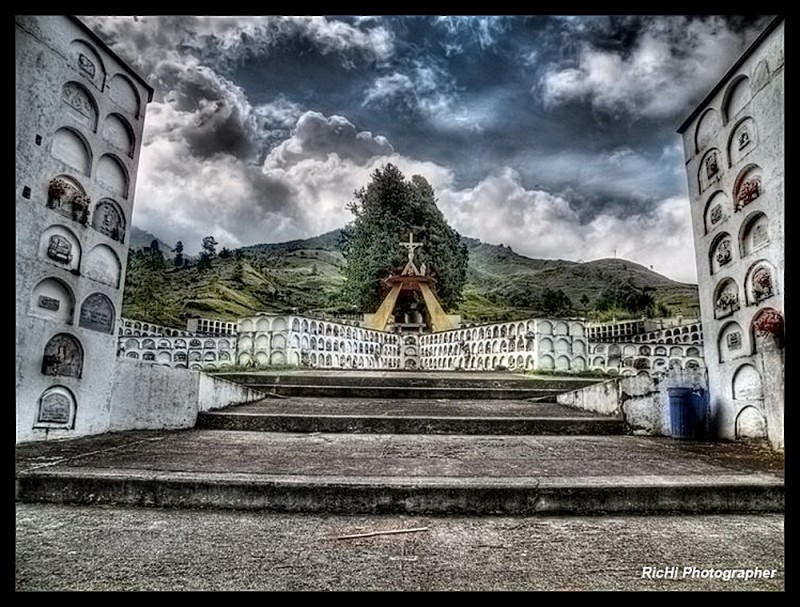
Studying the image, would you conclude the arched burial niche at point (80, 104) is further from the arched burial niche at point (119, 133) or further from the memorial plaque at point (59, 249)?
the memorial plaque at point (59, 249)

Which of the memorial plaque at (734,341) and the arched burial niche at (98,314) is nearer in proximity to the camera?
the arched burial niche at (98,314)

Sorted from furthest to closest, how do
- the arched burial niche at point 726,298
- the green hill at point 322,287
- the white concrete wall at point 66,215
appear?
the green hill at point 322,287
the arched burial niche at point 726,298
the white concrete wall at point 66,215

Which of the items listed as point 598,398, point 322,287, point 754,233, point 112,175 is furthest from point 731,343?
point 322,287

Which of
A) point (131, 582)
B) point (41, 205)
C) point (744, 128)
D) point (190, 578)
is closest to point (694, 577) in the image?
point (190, 578)

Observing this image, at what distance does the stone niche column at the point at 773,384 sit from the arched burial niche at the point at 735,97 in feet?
8.03

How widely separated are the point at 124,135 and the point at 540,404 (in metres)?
6.37

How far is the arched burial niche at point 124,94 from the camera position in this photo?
4500 millimetres

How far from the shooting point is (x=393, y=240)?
23.3 meters

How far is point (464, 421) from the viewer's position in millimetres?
4918

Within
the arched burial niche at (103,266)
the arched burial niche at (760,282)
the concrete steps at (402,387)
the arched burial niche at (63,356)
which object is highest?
the arched burial niche at (103,266)

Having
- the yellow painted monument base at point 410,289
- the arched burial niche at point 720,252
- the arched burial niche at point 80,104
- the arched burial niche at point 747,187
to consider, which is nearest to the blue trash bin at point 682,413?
the arched burial niche at point 720,252

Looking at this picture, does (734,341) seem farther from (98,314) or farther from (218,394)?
(98,314)

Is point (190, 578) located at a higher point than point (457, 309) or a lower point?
lower
